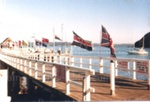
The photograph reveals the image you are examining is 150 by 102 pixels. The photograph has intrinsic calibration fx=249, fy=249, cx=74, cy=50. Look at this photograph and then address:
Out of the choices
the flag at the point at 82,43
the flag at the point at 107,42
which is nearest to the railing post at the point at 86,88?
the flag at the point at 107,42

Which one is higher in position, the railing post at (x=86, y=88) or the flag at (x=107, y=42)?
the flag at (x=107, y=42)

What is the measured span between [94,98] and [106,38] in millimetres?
3333

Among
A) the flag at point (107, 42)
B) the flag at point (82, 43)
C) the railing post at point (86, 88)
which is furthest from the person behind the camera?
the flag at point (82, 43)

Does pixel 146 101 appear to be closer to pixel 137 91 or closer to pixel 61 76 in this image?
pixel 137 91

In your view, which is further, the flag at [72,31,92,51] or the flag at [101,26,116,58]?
→ the flag at [72,31,92,51]

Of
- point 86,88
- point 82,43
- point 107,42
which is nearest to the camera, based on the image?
point 86,88

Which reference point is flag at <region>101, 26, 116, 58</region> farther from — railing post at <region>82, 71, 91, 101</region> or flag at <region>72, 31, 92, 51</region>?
railing post at <region>82, 71, 91, 101</region>

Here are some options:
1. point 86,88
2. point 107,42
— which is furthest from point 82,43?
point 86,88

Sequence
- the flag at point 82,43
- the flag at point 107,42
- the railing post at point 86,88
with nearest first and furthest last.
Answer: the railing post at point 86,88 → the flag at point 107,42 → the flag at point 82,43

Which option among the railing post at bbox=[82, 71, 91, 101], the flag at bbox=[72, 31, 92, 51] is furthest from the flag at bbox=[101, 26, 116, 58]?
the railing post at bbox=[82, 71, 91, 101]

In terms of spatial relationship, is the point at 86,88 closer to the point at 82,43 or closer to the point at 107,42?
the point at 107,42

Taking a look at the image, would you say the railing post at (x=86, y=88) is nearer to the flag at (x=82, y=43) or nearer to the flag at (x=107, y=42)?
the flag at (x=107, y=42)

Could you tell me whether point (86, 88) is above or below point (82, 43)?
below

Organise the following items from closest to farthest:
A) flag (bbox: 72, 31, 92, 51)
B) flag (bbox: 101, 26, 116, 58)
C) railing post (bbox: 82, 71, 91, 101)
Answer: railing post (bbox: 82, 71, 91, 101), flag (bbox: 101, 26, 116, 58), flag (bbox: 72, 31, 92, 51)
